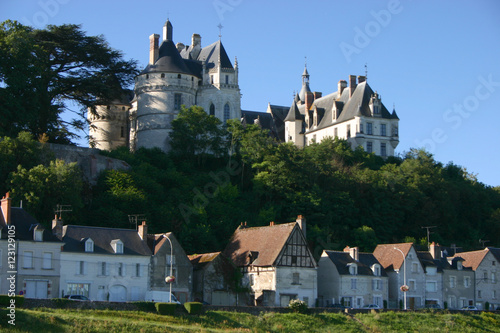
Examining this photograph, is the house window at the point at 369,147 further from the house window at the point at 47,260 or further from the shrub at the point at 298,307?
the house window at the point at 47,260

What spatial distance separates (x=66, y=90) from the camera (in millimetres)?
69625

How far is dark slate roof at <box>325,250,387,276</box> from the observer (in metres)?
54.7

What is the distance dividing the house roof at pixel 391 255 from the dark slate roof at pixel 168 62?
26.2 metres

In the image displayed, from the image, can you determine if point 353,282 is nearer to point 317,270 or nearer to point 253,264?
point 317,270

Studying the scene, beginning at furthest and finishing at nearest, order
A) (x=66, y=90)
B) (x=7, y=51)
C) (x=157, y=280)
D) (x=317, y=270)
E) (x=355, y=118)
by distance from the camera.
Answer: (x=355, y=118)
(x=66, y=90)
(x=7, y=51)
(x=317, y=270)
(x=157, y=280)

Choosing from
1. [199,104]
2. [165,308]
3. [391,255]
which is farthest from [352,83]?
[165,308]

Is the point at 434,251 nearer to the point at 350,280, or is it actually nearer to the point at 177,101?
the point at 350,280

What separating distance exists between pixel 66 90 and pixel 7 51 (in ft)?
28.2

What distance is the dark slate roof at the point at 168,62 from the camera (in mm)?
73500

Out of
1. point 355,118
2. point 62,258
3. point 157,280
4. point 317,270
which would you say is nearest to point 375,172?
point 355,118

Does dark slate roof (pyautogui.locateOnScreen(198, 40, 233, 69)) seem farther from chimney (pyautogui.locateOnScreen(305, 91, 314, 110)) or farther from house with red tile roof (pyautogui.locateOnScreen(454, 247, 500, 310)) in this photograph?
house with red tile roof (pyautogui.locateOnScreen(454, 247, 500, 310))

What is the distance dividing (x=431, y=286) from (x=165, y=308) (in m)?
25.1

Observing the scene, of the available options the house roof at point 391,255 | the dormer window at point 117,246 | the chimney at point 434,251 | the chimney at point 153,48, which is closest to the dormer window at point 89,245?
the dormer window at point 117,246

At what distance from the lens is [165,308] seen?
40906 millimetres
